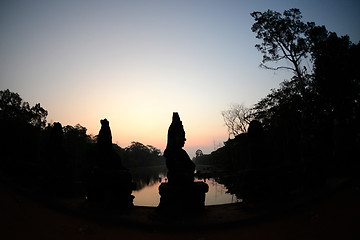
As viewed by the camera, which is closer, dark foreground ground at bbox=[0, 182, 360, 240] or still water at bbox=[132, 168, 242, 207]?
dark foreground ground at bbox=[0, 182, 360, 240]

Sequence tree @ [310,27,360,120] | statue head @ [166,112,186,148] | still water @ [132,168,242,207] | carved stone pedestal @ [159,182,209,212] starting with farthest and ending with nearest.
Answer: still water @ [132,168,242,207] → tree @ [310,27,360,120] → statue head @ [166,112,186,148] → carved stone pedestal @ [159,182,209,212]

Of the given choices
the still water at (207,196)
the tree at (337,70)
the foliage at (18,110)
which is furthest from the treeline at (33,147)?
the tree at (337,70)

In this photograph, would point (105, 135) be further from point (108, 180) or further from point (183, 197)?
point (183, 197)

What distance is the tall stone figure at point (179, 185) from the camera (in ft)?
16.3

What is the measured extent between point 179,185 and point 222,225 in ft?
4.74

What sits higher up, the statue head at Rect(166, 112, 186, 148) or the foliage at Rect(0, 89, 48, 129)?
the foliage at Rect(0, 89, 48, 129)

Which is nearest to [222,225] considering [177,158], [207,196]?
[177,158]

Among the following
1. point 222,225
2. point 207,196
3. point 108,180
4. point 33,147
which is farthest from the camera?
point 33,147

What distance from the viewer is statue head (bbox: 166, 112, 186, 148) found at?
221 inches

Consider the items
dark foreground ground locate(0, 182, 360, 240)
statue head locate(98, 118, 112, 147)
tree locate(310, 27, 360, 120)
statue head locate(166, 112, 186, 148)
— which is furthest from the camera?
tree locate(310, 27, 360, 120)

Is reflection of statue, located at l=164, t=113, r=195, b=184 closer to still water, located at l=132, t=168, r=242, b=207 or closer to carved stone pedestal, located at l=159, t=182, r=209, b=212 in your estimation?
carved stone pedestal, located at l=159, t=182, r=209, b=212

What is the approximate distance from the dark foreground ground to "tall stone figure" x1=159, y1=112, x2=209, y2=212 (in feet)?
1.31

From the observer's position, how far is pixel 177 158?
5387mm

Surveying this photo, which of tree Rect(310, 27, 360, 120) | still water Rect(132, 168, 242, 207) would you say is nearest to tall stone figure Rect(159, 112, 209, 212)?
still water Rect(132, 168, 242, 207)
